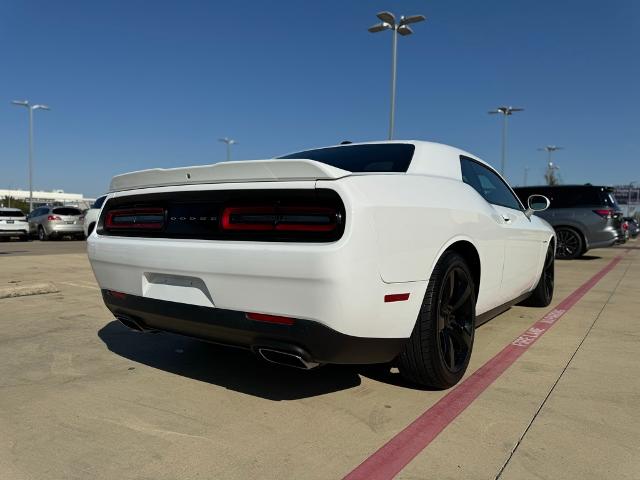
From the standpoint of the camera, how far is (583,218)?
11727mm

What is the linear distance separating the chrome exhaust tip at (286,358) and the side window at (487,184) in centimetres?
171

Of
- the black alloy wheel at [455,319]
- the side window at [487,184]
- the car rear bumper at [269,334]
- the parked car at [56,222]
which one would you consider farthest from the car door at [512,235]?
the parked car at [56,222]

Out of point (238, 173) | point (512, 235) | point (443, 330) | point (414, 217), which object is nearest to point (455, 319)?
point (443, 330)

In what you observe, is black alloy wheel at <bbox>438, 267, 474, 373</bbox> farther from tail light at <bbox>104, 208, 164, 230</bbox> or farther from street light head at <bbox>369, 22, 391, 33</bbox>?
street light head at <bbox>369, 22, 391, 33</bbox>

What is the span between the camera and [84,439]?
2262mm

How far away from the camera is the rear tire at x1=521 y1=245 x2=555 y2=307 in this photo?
531 cm

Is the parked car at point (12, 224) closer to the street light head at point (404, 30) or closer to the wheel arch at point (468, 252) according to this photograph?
the street light head at point (404, 30)

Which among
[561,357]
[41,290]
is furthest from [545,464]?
[41,290]

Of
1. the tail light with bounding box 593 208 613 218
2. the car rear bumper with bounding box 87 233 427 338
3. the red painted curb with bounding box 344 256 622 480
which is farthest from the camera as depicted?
the tail light with bounding box 593 208 613 218

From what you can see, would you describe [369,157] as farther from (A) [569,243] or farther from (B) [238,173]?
(A) [569,243]

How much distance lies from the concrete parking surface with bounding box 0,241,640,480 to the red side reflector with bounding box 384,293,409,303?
601mm

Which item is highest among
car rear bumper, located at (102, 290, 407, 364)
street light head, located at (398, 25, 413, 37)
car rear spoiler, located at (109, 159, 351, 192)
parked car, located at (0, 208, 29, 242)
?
street light head, located at (398, 25, 413, 37)

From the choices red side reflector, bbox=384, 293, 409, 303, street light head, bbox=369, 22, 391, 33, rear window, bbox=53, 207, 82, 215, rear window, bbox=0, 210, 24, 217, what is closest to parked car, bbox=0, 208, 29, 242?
rear window, bbox=0, 210, 24, 217

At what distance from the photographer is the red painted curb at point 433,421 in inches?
79.9
